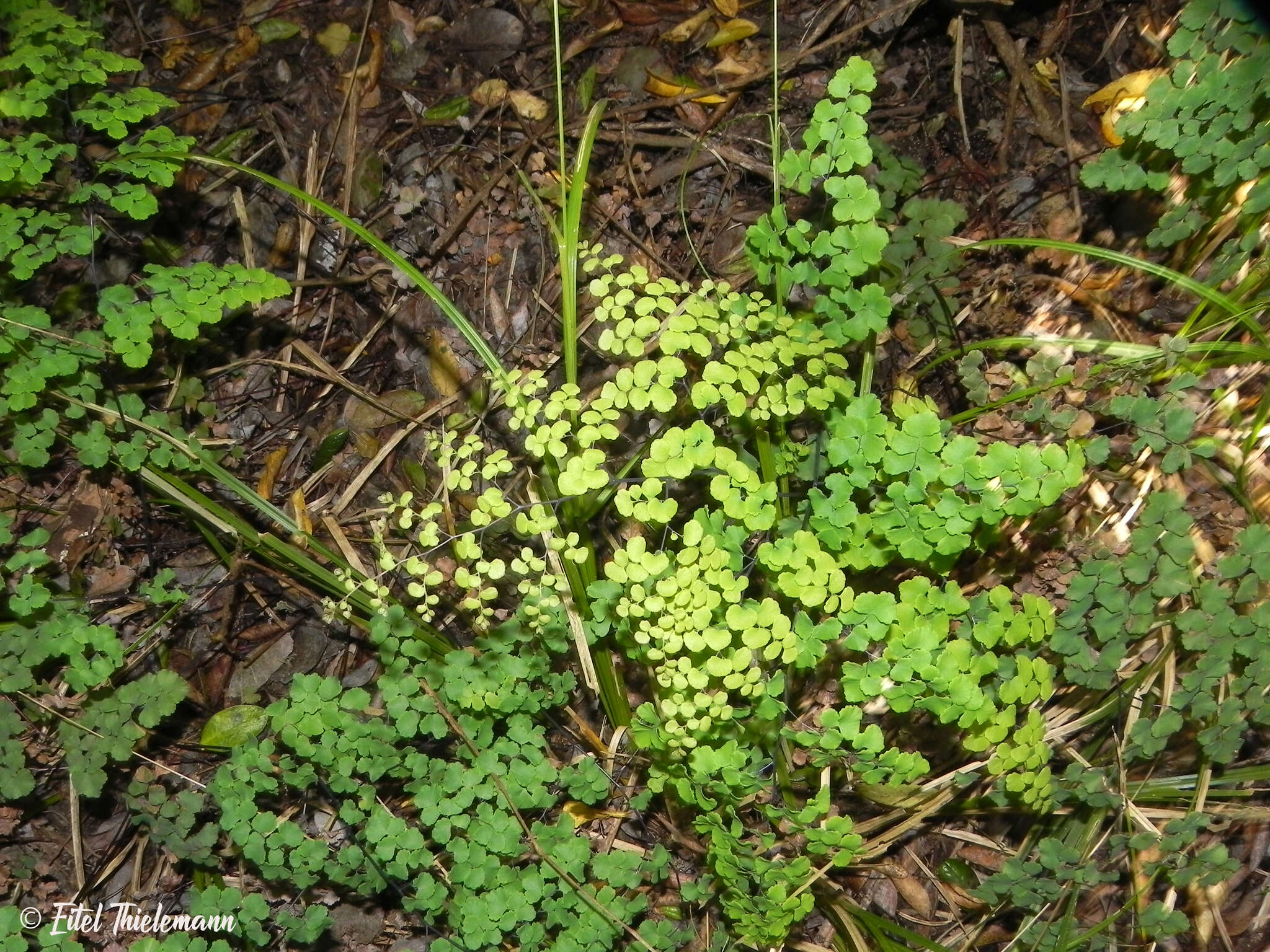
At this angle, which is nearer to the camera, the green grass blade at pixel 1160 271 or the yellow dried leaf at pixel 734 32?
the green grass blade at pixel 1160 271

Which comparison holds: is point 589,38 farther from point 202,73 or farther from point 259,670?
point 259,670

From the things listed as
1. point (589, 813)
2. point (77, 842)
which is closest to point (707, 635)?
point (589, 813)

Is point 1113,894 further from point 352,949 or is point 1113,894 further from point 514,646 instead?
point 352,949

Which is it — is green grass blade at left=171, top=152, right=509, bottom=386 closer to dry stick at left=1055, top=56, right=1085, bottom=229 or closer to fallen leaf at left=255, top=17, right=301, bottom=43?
fallen leaf at left=255, top=17, right=301, bottom=43

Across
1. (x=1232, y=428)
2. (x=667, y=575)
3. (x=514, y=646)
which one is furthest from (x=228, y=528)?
(x=1232, y=428)

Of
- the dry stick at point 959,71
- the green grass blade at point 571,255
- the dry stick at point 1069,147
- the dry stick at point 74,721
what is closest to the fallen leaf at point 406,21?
the green grass blade at point 571,255

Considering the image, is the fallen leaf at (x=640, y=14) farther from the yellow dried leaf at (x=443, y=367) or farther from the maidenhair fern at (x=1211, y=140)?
the maidenhair fern at (x=1211, y=140)
